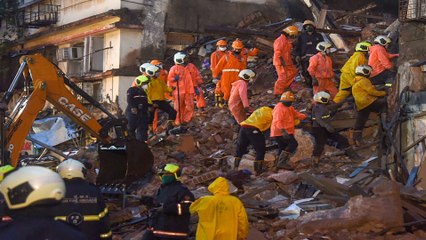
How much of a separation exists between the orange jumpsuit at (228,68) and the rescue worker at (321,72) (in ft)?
6.75

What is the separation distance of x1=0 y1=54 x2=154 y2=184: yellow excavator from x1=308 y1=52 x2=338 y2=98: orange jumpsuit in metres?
4.82

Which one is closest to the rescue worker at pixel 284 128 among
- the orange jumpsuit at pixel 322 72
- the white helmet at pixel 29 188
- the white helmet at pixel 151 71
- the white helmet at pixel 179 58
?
the orange jumpsuit at pixel 322 72

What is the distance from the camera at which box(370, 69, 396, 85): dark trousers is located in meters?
15.7

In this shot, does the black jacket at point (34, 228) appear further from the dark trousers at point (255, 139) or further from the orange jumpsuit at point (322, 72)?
the orange jumpsuit at point (322, 72)

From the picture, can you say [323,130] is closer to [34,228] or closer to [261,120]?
[261,120]

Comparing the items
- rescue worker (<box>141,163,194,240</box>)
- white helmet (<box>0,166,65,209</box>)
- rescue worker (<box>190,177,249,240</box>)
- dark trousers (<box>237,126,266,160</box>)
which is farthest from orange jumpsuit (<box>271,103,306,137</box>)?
white helmet (<box>0,166,65,209</box>)

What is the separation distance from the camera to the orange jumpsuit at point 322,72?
16500 millimetres

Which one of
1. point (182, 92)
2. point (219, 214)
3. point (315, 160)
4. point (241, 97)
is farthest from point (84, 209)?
point (182, 92)

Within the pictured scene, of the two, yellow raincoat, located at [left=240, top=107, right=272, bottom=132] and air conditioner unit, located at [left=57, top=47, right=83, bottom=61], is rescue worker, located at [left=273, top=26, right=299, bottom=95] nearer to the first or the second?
yellow raincoat, located at [left=240, top=107, right=272, bottom=132]

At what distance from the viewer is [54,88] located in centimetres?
1187

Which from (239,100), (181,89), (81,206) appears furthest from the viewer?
(181,89)

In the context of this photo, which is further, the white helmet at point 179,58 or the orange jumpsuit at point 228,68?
the orange jumpsuit at point 228,68

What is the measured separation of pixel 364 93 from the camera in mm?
14328

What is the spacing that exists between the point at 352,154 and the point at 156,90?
461cm
